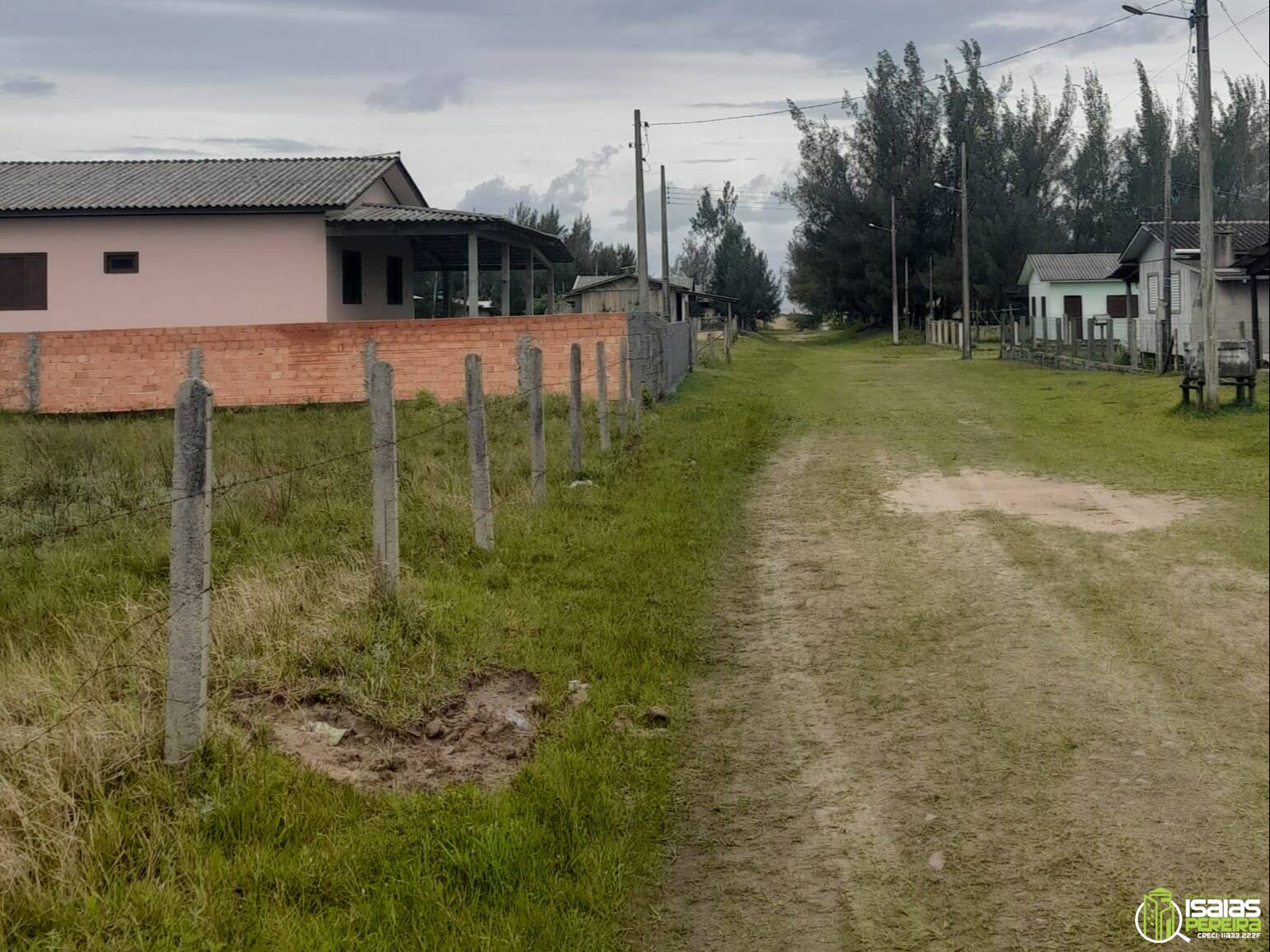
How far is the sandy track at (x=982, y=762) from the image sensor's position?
2.98m

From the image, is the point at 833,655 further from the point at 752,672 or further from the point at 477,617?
the point at 477,617

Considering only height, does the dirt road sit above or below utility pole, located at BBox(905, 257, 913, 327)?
below

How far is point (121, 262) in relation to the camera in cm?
2698

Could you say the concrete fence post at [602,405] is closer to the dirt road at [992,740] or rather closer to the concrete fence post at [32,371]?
the dirt road at [992,740]

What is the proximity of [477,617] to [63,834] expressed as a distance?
3.09 meters

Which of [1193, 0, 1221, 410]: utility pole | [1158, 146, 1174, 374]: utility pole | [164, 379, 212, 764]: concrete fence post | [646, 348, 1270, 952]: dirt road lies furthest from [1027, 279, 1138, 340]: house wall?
[164, 379, 212, 764]: concrete fence post

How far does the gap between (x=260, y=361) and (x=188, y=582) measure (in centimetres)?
1854

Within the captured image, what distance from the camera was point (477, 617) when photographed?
7016 millimetres

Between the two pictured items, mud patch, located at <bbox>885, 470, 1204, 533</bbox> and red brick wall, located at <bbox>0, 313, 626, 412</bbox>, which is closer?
mud patch, located at <bbox>885, 470, 1204, 533</bbox>

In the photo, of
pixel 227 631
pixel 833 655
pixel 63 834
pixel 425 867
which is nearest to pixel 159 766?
pixel 63 834

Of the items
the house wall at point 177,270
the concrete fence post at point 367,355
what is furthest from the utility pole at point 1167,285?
the house wall at point 177,270

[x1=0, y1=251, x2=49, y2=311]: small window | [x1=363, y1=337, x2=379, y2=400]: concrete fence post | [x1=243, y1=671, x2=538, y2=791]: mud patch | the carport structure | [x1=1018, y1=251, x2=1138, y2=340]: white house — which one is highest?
[x1=1018, y1=251, x2=1138, y2=340]: white house

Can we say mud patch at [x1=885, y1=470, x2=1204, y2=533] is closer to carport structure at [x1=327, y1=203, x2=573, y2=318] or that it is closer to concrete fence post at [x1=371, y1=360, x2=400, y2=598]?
concrete fence post at [x1=371, y1=360, x2=400, y2=598]

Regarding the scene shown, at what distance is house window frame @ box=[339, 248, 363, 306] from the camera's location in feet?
92.3
